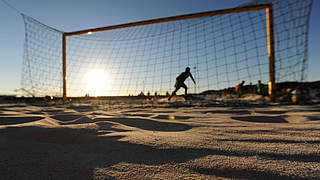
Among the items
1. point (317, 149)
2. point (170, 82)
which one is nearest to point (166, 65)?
point (170, 82)

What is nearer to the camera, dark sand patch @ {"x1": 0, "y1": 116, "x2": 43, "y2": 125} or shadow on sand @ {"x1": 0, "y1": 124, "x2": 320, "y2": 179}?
shadow on sand @ {"x1": 0, "y1": 124, "x2": 320, "y2": 179}

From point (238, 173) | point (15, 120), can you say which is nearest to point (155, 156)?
point (238, 173)

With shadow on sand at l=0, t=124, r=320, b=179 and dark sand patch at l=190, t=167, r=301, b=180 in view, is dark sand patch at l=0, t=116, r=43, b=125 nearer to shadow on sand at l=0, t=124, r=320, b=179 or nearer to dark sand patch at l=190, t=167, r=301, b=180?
shadow on sand at l=0, t=124, r=320, b=179

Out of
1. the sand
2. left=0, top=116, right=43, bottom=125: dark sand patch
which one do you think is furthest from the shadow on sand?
left=0, top=116, right=43, bottom=125: dark sand patch

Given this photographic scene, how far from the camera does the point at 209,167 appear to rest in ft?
1.82

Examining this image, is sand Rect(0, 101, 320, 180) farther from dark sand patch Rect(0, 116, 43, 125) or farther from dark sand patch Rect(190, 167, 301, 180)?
dark sand patch Rect(0, 116, 43, 125)

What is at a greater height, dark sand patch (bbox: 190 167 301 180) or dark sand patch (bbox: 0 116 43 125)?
dark sand patch (bbox: 0 116 43 125)

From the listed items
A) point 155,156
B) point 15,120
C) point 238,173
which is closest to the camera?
point 238,173

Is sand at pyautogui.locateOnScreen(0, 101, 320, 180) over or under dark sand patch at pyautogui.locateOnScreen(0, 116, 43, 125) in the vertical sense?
under

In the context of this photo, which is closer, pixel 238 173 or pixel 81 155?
pixel 238 173

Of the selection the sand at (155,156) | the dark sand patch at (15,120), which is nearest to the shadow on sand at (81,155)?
the sand at (155,156)

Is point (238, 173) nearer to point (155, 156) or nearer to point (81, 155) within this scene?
point (155, 156)

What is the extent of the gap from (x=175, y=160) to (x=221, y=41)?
4995 mm

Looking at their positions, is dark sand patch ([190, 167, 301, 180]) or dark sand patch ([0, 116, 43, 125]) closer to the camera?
dark sand patch ([190, 167, 301, 180])
